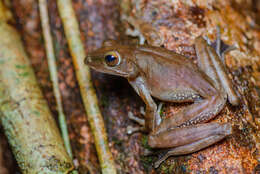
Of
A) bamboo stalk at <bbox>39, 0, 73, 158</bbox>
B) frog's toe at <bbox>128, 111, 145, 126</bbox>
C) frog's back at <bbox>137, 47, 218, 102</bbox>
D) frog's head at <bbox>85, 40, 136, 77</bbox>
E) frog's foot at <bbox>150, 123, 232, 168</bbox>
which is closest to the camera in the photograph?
frog's foot at <bbox>150, 123, 232, 168</bbox>

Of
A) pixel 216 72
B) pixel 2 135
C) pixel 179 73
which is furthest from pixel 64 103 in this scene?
pixel 216 72

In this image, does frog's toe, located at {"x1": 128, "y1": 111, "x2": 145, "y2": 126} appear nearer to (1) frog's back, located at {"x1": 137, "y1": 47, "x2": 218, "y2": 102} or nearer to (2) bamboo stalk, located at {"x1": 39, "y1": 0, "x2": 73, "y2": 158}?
(1) frog's back, located at {"x1": 137, "y1": 47, "x2": 218, "y2": 102}

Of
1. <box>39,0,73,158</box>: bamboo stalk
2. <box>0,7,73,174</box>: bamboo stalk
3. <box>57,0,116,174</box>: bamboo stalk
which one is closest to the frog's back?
<box>57,0,116,174</box>: bamboo stalk

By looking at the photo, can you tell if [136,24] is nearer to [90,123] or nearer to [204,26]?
[204,26]

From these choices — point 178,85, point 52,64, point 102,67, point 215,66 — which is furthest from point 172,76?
point 52,64

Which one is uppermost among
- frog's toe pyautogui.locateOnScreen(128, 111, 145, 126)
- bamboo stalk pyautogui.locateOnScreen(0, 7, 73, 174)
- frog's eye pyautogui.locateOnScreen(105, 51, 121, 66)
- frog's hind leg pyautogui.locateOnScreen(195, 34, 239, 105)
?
frog's eye pyautogui.locateOnScreen(105, 51, 121, 66)

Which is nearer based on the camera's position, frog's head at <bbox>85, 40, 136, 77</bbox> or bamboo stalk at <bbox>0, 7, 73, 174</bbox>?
bamboo stalk at <bbox>0, 7, 73, 174</bbox>

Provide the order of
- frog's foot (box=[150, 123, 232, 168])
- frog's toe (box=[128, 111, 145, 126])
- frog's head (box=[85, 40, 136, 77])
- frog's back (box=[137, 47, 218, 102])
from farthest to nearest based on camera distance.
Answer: frog's toe (box=[128, 111, 145, 126])
frog's head (box=[85, 40, 136, 77])
frog's back (box=[137, 47, 218, 102])
frog's foot (box=[150, 123, 232, 168])

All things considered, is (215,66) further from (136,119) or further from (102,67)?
(102,67)
